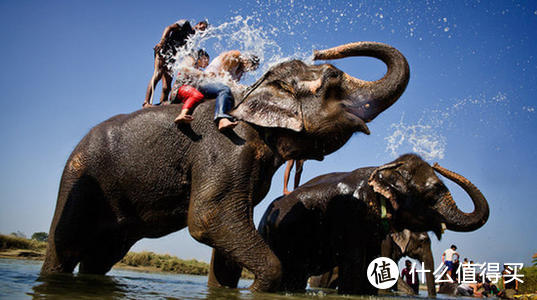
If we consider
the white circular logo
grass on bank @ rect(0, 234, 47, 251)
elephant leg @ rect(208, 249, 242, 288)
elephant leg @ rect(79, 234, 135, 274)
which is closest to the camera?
elephant leg @ rect(79, 234, 135, 274)

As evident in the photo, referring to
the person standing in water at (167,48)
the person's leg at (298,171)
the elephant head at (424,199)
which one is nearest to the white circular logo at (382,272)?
the elephant head at (424,199)

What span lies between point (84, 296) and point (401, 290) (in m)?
10.2

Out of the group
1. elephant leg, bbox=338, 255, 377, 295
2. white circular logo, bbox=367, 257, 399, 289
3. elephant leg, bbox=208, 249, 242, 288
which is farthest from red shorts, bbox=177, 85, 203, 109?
→ white circular logo, bbox=367, 257, 399, 289

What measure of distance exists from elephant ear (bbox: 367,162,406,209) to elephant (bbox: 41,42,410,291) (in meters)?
1.88

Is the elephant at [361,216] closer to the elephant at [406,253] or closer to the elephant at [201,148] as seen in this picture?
the elephant at [201,148]

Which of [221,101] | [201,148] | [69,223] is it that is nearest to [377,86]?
[221,101]

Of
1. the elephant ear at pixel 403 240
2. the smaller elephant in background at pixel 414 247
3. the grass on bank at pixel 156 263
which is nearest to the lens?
the smaller elephant in background at pixel 414 247

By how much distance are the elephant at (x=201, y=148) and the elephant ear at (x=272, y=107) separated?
0.03ft

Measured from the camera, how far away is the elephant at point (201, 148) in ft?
13.2

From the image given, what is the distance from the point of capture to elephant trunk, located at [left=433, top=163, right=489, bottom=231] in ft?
19.2

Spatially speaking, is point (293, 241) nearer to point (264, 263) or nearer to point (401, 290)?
point (264, 263)

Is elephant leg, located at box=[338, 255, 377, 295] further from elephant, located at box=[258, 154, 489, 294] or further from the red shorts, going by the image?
the red shorts

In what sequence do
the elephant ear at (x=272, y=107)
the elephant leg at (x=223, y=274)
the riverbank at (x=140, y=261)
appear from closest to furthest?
1. the elephant ear at (x=272, y=107)
2. the elephant leg at (x=223, y=274)
3. the riverbank at (x=140, y=261)

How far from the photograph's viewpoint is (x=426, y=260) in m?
10.0
